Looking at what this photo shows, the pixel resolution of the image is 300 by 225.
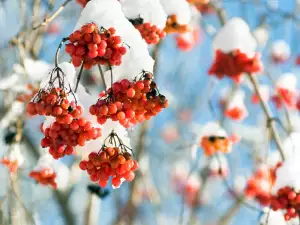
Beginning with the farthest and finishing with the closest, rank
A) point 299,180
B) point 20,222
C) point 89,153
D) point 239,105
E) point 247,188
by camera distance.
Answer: point 239,105 < point 247,188 < point 20,222 < point 299,180 < point 89,153

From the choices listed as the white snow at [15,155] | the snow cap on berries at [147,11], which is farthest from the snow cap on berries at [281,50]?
the snow cap on berries at [147,11]

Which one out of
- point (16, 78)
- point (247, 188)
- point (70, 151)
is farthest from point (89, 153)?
point (247, 188)

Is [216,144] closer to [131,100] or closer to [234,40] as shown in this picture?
[234,40]

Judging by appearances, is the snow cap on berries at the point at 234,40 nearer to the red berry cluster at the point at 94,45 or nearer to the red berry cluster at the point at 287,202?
the red berry cluster at the point at 287,202

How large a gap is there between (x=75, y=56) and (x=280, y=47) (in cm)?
486

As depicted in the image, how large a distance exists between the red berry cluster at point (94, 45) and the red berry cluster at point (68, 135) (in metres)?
0.22

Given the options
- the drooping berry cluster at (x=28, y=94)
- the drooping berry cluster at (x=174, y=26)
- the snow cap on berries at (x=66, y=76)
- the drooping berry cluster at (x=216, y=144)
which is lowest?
the snow cap on berries at (x=66, y=76)

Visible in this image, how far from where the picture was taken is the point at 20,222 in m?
2.70

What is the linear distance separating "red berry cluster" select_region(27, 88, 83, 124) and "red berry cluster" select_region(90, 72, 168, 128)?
7 cm

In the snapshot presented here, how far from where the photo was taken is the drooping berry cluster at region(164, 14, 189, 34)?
2.36 m

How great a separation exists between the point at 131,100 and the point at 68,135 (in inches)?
9.5

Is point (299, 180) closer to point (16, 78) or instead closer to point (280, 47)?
point (16, 78)

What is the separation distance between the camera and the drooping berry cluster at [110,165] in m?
1.63

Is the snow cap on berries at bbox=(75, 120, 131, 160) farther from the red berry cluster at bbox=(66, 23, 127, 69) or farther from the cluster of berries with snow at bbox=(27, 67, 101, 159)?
the red berry cluster at bbox=(66, 23, 127, 69)
